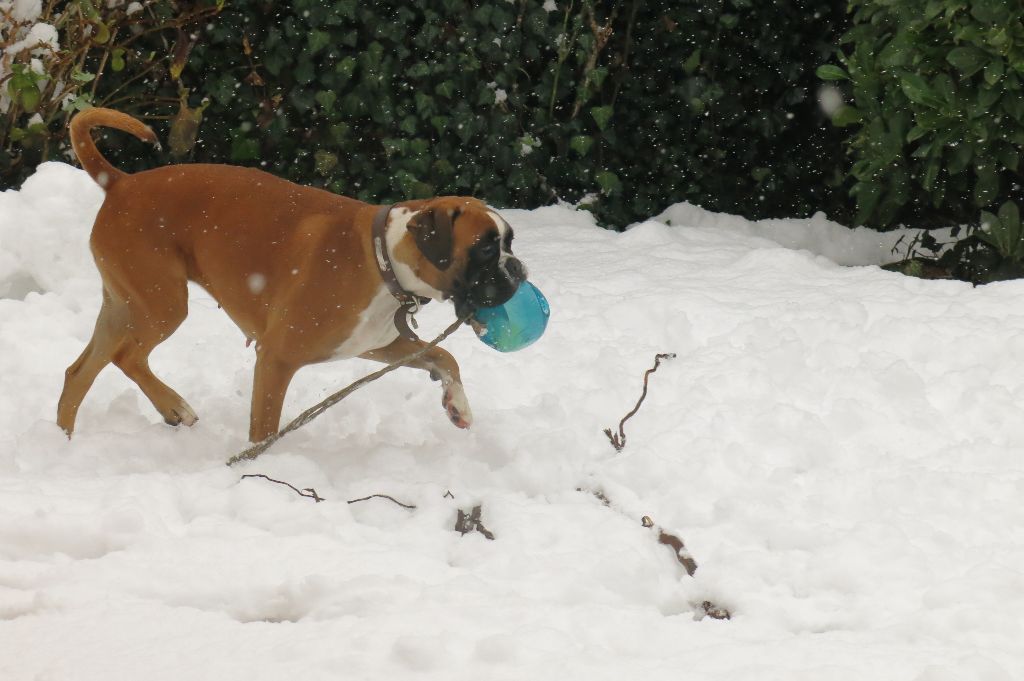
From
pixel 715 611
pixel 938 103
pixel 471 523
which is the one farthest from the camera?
pixel 938 103

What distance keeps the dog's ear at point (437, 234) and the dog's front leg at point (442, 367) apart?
545 millimetres

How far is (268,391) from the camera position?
152 inches

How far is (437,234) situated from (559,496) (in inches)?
37.3

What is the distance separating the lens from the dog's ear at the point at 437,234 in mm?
3627

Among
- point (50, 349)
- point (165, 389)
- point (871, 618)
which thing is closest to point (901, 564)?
point (871, 618)

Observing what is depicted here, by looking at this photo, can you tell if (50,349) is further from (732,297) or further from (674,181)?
(674,181)

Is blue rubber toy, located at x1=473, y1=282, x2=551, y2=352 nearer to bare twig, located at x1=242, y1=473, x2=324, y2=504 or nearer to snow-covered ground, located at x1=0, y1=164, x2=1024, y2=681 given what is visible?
snow-covered ground, located at x1=0, y1=164, x2=1024, y2=681

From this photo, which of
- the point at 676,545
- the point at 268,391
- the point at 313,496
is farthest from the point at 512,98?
the point at 676,545

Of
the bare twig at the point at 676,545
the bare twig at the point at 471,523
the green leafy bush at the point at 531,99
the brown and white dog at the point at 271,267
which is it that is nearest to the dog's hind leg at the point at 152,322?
the brown and white dog at the point at 271,267

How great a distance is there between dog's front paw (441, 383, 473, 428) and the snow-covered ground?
0.30 feet

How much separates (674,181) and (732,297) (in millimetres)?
2202

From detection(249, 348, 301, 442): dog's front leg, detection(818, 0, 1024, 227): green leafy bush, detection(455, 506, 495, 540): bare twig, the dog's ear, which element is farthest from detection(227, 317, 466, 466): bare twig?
detection(818, 0, 1024, 227): green leafy bush

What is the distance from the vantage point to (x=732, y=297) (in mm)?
5414

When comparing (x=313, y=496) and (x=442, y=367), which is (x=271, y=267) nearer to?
(x=442, y=367)
